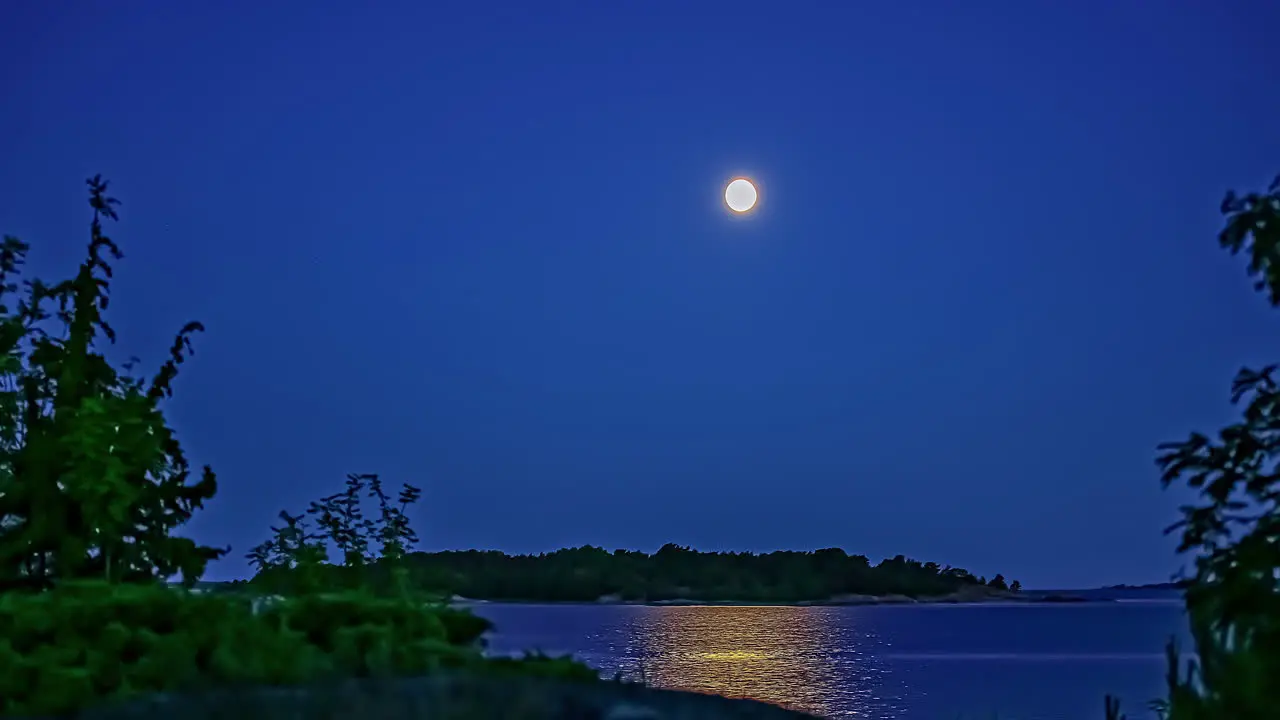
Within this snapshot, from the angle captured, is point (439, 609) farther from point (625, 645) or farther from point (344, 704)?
point (625, 645)

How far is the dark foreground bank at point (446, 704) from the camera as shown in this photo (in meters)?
7.27

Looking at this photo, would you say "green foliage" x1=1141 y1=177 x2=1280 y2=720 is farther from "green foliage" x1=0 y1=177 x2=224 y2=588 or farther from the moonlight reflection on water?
the moonlight reflection on water

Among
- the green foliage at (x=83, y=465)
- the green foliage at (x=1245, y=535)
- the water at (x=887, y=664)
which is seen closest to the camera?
the green foliage at (x=1245, y=535)

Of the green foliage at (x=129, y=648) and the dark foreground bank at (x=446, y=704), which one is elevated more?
the green foliage at (x=129, y=648)

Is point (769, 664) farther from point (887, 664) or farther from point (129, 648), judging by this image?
point (129, 648)


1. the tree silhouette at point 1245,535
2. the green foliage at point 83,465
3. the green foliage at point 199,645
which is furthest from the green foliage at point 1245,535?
the green foliage at point 83,465

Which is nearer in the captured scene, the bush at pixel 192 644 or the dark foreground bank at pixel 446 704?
the dark foreground bank at pixel 446 704

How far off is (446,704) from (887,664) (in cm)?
8594

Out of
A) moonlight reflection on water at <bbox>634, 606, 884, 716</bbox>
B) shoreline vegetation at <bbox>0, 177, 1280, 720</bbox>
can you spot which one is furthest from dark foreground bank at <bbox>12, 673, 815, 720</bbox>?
moonlight reflection on water at <bbox>634, 606, 884, 716</bbox>

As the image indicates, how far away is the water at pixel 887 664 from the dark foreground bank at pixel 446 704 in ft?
6.80

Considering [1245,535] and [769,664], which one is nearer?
[1245,535]

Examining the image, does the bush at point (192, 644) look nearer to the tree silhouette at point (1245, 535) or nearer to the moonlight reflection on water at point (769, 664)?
the tree silhouette at point (1245, 535)

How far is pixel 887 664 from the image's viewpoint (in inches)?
3511

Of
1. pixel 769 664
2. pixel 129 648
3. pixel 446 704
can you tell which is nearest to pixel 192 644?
pixel 129 648
